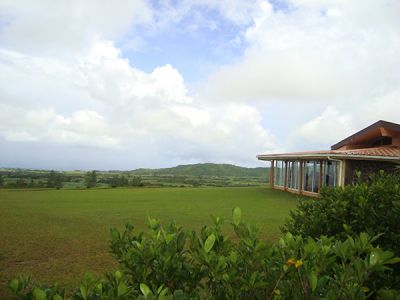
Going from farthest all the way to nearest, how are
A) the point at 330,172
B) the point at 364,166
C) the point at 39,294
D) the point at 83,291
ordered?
the point at 330,172, the point at 364,166, the point at 83,291, the point at 39,294

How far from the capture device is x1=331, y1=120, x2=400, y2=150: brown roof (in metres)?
17.9

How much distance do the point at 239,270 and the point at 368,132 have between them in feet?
64.4

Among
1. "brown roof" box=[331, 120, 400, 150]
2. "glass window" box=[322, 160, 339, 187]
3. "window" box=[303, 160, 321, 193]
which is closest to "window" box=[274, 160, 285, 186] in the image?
"window" box=[303, 160, 321, 193]

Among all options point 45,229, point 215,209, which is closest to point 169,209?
point 215,209

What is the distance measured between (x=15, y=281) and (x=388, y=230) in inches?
123

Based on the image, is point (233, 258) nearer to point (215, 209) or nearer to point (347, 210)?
point (347, 210)

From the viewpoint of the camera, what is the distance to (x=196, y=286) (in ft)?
6.89

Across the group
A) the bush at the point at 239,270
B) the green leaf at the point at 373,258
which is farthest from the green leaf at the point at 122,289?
the green leaf at the point at 373,258

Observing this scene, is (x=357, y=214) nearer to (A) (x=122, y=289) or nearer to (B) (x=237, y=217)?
(B) (x=237, y=217)

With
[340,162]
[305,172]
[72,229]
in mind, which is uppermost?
[340,162]

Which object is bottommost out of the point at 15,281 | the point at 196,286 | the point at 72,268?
the point at 72,268

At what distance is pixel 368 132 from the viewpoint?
64.1 ft

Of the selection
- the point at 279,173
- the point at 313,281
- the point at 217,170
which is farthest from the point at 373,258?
the point at 217,170

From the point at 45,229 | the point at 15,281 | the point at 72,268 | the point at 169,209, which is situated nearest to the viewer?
the point at 15,281
